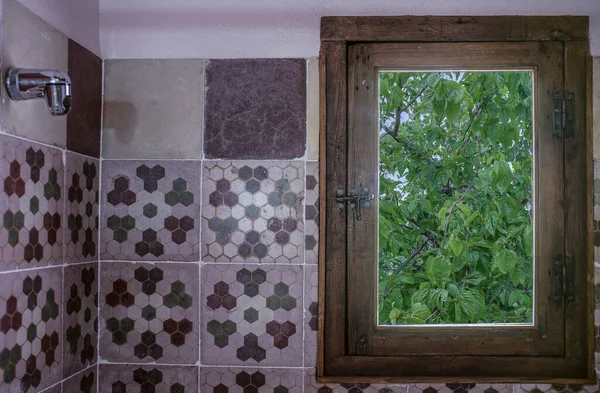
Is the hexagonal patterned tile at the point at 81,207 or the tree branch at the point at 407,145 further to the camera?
the tree branch at the point at 407,145

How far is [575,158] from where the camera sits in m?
1.88

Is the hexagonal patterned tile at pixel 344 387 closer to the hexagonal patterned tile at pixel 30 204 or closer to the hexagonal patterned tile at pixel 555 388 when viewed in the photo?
the hexagonal patterned tile at pixel 555 388

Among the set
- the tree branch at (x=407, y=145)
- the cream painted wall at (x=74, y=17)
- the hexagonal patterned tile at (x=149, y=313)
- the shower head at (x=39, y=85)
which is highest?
the cream painted wall at (x=74, y=17)

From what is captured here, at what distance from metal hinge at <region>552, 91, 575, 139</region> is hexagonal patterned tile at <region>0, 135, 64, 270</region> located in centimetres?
131

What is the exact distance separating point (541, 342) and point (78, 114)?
1.38m

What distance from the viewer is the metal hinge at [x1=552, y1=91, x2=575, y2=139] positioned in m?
1.88

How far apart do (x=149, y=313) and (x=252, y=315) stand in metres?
0.29

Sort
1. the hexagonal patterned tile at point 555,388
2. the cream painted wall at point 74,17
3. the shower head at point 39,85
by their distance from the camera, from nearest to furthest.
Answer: the shower head at point 39,85 < the cream painted wall at point 74,17 < the hexagonal patterned tile at point 555,388

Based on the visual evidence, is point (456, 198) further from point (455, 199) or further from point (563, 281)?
point (563, 281)

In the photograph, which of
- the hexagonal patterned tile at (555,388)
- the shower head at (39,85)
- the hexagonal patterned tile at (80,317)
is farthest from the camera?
the hexagonal patterned tile at (555,388)

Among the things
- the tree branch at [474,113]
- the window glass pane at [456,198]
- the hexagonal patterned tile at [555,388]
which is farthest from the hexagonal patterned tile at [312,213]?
the hexagonal patterned tile at [555,388]

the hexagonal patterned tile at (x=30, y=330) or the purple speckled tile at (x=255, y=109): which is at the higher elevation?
the purple speckled tile at (x=255, y=109)

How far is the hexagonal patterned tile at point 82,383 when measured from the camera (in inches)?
67.0

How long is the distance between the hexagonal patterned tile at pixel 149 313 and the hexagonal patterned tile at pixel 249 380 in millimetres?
72
